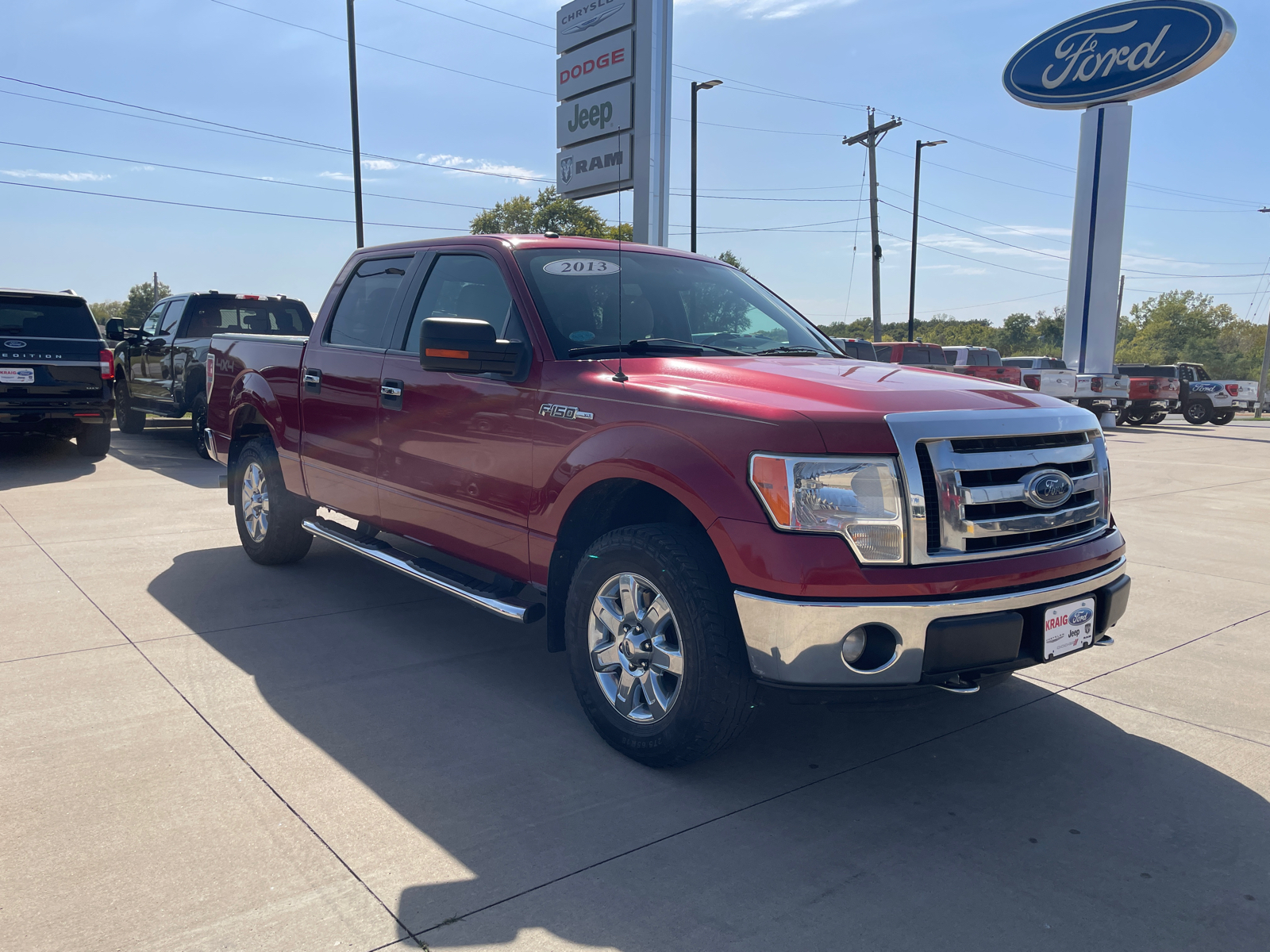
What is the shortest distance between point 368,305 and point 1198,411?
30751 millimetres

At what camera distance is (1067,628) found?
3.18 meters

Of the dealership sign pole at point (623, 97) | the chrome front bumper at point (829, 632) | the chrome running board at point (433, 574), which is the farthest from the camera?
the dealership sign pole at point (623, 97)

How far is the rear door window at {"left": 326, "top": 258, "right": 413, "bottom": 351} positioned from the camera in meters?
4.97

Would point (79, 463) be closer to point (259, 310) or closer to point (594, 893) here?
point (259, 310)

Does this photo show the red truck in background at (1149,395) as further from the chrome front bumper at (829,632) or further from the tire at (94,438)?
the chrome front bumper at (829,632)

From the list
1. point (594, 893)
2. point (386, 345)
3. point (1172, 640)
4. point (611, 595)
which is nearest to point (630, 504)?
point (611, 595)

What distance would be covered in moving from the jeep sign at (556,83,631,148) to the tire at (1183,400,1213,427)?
877 inches

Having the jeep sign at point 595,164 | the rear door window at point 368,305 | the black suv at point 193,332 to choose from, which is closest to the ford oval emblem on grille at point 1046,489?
the rear door window at point 368,305

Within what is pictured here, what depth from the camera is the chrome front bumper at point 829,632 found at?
2.85m

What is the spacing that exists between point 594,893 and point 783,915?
0.51 meters

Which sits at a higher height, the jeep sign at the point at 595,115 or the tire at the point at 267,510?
the jeep sign at the point at 595,115

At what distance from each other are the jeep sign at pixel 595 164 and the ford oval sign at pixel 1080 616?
1342cm

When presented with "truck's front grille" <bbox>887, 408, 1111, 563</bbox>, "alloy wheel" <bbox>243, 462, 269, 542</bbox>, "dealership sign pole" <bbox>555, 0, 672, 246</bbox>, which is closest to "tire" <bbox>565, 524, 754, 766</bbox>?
"truck's front grille" <bbox>887, 408, 1111, 563</bbox>

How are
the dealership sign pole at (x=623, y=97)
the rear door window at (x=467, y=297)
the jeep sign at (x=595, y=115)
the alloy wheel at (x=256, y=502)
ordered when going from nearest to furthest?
Result: the rear door window at (x=467, y=297) < the alloy wheel at (x=256, y=502) < the dealership sign pole at (x=623, y=97) < the jeep sign at (x=595, y=115)
